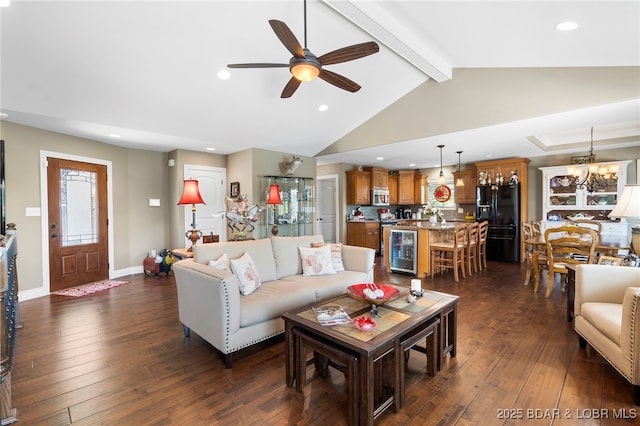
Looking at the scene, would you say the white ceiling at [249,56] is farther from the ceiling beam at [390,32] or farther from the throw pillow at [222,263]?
the throw pillow at [222,263]

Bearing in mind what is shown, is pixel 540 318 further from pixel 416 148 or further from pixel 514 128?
pixel 416 148

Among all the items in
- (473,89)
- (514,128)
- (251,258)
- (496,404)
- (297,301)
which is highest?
(473,89)

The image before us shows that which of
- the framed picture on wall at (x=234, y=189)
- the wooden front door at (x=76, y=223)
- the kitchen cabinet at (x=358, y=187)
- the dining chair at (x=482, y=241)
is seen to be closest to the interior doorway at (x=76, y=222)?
the wooden front door at (x=76, y=223)

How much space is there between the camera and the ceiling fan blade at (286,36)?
6.25 ft

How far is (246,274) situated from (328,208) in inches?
217

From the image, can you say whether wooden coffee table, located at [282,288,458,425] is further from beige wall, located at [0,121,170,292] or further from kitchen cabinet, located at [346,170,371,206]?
kitchen cabinet, located at [346,170,371,206]

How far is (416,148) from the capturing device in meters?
5.72

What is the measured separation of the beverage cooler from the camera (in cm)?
538

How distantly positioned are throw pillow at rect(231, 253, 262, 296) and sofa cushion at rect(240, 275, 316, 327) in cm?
7

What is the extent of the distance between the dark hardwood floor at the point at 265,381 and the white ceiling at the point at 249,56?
2599 millimetres

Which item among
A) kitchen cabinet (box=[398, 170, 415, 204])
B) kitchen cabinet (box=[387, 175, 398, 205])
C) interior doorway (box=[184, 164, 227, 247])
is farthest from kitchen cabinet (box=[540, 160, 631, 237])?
interior doorway (box=[184, 164, 227, 247])

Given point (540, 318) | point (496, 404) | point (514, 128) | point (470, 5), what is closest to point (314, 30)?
point (470, 5)

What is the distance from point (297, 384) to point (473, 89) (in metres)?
4.17

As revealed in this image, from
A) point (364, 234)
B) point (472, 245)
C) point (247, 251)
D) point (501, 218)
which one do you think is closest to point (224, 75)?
point (247, 251)
